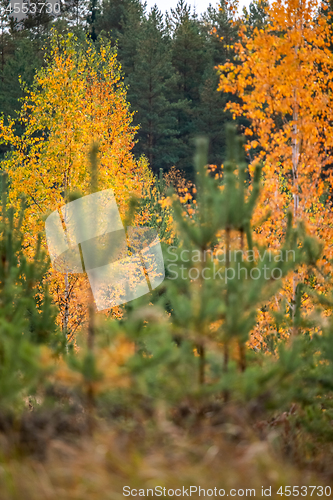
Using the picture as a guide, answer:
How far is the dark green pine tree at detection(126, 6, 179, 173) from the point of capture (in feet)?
96.7

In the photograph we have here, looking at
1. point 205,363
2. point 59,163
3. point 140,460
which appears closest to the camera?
point 140,460

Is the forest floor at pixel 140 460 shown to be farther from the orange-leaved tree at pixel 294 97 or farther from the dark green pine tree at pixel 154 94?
the dark green pine tree at pixel 154 94

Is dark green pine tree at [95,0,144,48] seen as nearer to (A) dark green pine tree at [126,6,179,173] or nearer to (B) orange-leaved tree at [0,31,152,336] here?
(A) dark green pine tree at [126,6,179,173]

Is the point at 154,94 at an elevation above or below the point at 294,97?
above

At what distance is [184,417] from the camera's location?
8.64 feet

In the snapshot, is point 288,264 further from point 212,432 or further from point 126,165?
point 126,165

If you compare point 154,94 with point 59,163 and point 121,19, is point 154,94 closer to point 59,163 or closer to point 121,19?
point 121,19

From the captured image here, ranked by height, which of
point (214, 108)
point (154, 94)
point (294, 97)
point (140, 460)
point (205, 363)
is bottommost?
point (140, 460)

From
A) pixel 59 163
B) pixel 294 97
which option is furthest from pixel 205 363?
pixel 59 163

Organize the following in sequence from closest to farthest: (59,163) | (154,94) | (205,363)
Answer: (205,363) → (59,163) → (154,94)

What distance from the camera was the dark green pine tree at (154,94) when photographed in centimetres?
2948

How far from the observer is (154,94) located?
3020 cm

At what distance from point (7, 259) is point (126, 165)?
8.35 metres

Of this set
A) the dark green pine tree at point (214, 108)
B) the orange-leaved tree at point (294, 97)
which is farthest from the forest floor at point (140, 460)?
the dark green pine tree at point (214, 108)
